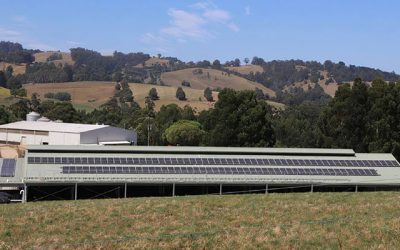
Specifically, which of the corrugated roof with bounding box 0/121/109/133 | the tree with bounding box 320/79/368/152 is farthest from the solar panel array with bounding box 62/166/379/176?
the corrugated roof with bounding box 0/121/109/133

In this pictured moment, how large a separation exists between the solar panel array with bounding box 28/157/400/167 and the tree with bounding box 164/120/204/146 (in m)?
41.4

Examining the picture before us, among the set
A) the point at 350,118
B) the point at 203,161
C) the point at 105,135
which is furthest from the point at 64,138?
the point at 350,118

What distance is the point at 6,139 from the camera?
8044 centimetres

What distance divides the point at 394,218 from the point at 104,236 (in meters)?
11.9

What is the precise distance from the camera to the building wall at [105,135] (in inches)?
2874

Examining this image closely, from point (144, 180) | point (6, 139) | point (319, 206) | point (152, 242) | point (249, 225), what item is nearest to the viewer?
point (152, 242)

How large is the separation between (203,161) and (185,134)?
42.3 m

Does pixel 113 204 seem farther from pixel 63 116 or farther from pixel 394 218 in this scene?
pixel 63 116

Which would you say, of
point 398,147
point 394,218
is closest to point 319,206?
point 394,218

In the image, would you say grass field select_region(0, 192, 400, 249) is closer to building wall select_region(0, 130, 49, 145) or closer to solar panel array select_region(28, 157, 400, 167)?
solar panel array select_region(28, 157, 400, 167)

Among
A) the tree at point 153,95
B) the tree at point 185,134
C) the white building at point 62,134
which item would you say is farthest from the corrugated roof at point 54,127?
the tree at point 153,95

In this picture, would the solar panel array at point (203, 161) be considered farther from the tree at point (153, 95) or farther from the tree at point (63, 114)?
the tree at point (153, 95)

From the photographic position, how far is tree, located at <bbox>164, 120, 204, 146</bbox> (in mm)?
87875

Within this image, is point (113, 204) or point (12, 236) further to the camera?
point (113, 204)
